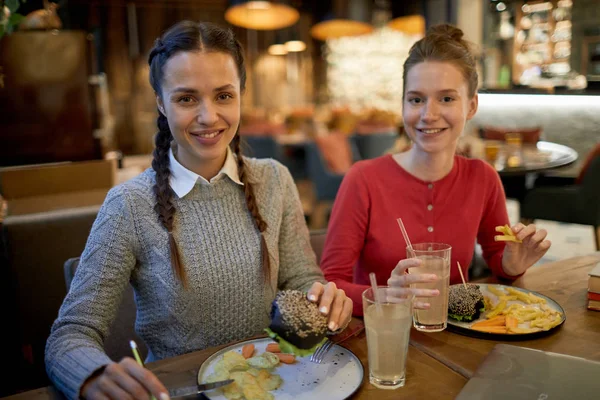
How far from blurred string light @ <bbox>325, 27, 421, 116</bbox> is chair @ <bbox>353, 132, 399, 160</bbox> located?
449 cm

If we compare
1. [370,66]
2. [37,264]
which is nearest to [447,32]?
[37,264]

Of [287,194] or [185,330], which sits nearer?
[185,330]

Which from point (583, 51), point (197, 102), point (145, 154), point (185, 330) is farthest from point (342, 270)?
point (145, 154)

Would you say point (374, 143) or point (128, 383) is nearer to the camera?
point (128, 383)

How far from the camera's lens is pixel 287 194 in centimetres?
155

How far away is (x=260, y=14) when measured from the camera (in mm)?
5977

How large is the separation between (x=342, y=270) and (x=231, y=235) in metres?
0.36

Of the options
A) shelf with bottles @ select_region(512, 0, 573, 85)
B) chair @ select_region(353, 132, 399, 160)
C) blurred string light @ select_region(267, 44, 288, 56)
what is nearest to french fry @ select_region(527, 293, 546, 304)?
chair @ select_region(353, 132, 399, 160)

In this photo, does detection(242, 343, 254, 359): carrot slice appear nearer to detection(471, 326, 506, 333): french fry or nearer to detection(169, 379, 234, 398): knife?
detection(169, 379, 234, 398): knife

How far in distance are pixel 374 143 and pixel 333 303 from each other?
499 cm

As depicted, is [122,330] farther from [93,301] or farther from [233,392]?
[233,392]

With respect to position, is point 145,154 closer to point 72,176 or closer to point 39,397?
point 72,176

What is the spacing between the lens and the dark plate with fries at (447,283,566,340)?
1.17 metres

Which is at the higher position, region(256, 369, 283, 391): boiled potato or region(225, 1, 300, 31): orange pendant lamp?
region(225, 1, 300, 31): orange pendant lamp
